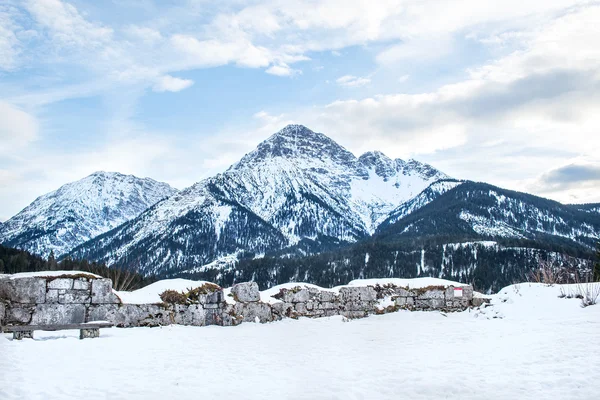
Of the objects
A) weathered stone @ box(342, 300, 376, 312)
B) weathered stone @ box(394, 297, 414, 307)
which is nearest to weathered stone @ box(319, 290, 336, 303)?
weathered stone @ box(342, 300, 376, 312)

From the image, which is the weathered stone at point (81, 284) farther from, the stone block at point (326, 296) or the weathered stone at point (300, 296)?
the stone block at point (326, 296)

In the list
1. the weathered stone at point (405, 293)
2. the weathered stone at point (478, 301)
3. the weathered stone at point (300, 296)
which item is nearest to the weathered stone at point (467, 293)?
the weathered stone at point (478, 301)

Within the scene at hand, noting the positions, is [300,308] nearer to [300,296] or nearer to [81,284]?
[300,296]

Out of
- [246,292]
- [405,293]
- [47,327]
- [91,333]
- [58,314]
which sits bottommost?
[91,333]

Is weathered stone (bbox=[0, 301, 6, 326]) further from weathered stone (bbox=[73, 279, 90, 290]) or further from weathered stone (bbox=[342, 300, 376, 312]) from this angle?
weathered stone (bbox=[342, 300, 376, 312])

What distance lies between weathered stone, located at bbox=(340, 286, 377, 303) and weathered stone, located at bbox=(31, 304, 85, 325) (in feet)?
37.5

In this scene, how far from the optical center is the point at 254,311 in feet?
62.3

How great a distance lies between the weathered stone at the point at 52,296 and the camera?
14758 mm

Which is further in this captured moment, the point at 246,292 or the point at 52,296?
the point at 246,292

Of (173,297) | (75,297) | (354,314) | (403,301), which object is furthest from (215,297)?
(403,301)

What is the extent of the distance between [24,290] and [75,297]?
1549 mm

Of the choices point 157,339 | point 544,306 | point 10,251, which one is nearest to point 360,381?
point 157,339

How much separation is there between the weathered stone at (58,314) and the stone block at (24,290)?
318mm

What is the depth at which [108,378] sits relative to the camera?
26.8ft
